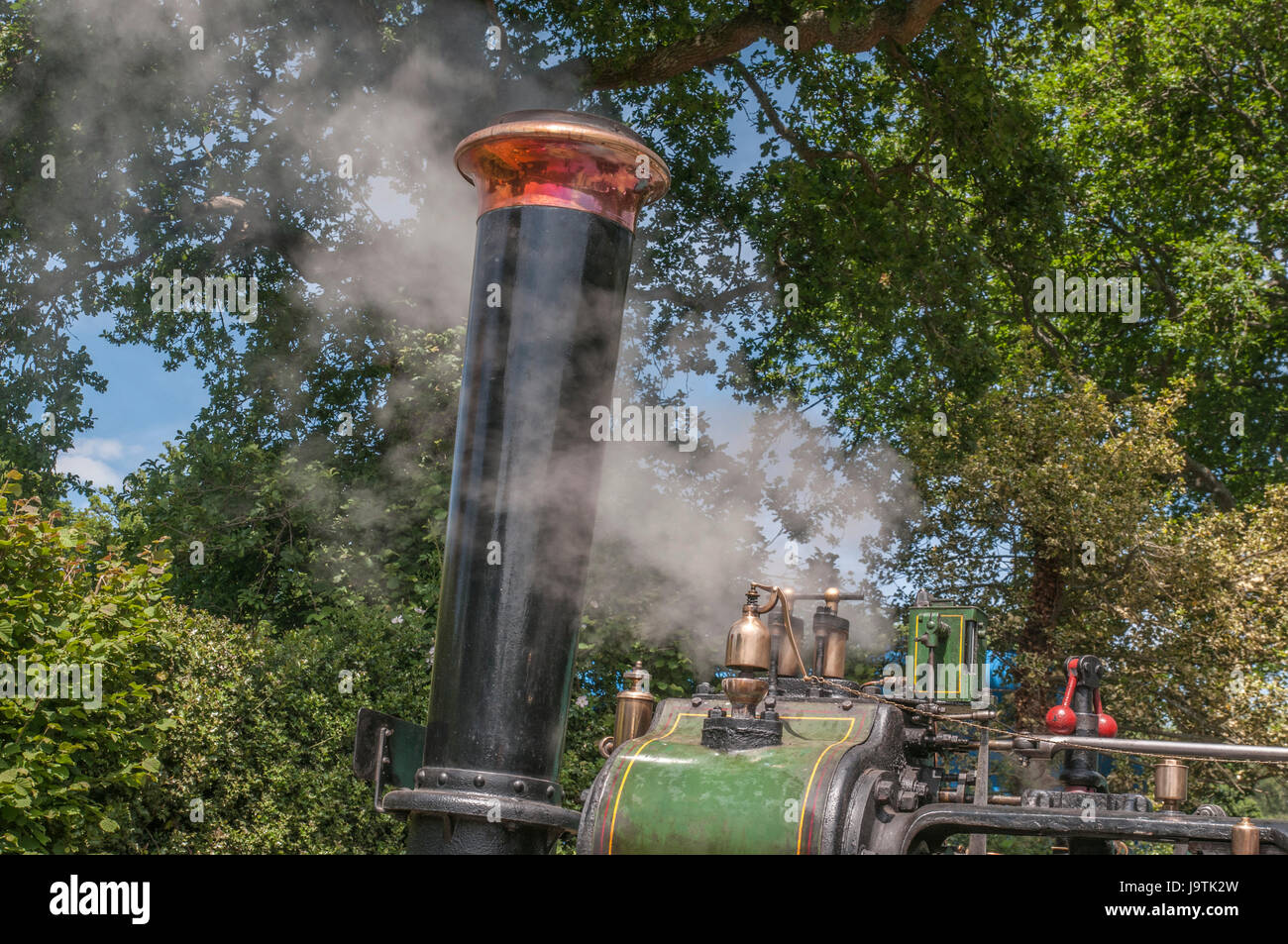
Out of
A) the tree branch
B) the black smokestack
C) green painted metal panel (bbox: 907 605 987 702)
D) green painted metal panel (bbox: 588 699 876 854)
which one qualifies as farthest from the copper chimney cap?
the tree branch

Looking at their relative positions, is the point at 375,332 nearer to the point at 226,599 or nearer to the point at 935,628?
the point at 226,599

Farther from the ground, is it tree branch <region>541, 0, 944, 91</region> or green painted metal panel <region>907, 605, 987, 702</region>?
tree branch <region>541, 0, 944, 91</region>

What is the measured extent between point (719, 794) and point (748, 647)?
0.53 metres

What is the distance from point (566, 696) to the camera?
347 cm

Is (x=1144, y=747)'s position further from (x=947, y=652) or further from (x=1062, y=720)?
(x=947, y=652)

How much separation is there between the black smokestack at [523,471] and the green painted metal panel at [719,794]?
43 centimetres

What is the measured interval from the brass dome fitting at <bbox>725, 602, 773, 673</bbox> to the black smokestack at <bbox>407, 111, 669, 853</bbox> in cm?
70

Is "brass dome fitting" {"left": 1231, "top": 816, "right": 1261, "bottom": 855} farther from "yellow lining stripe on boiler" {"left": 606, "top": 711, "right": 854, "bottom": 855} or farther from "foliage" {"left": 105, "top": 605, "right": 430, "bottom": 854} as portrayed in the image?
"foliage" {"left": 105, "top": 605, "right": 430, "bottom": 854}

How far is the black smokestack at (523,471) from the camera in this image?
330 cm

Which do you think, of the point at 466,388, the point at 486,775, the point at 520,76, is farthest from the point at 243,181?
the point at 486,775

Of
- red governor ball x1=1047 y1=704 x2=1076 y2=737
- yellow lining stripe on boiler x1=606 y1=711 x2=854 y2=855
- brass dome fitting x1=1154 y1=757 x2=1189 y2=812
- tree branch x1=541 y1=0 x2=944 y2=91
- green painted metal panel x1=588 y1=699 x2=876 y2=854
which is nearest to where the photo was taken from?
green painted metal panel x1=588 y1=699 x2=876 y2=854

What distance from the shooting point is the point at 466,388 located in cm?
358

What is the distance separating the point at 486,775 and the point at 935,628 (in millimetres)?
2469

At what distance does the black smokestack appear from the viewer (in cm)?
330
